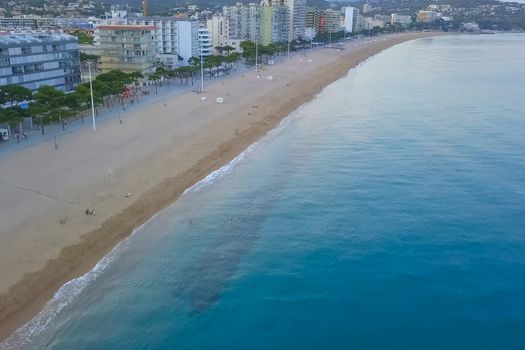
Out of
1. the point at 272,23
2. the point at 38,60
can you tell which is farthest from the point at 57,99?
the point at 272,23

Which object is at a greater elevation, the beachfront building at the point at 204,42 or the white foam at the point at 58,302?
the beachfront building at the point at 204,42

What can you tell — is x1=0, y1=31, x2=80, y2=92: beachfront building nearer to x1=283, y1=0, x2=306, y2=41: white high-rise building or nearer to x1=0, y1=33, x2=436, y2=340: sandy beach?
x1=0, y1=33, x2=436, y2=340: sandy beach

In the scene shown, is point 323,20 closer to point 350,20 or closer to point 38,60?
point 350,20

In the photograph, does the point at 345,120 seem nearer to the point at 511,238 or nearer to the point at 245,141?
the point at 245,141

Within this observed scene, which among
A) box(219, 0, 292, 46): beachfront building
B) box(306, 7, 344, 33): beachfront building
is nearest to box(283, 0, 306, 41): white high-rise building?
box(219, 0, 292, 46): beachfront building

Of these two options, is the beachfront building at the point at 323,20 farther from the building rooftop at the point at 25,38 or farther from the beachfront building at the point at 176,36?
the building rooftop at the point at 25,38

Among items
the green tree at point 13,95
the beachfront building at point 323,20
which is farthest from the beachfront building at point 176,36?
the beachfront building at point 323,20
